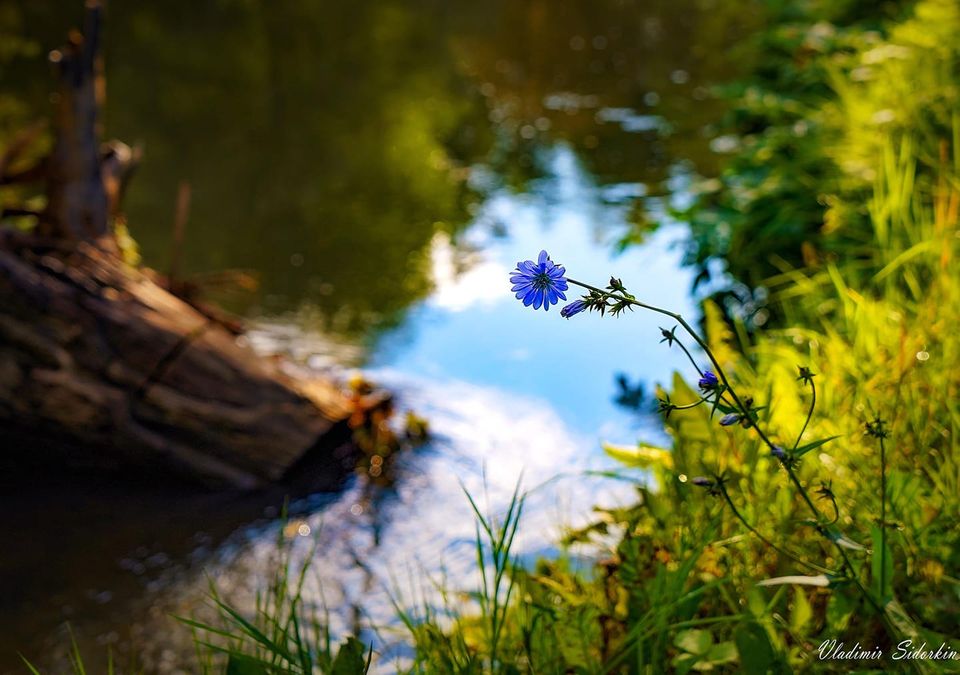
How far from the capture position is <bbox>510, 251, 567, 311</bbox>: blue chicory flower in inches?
43.2

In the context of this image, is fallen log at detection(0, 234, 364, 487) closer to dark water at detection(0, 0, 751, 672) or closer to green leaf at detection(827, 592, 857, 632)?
dark water at detection(0, 0, 751, 672)

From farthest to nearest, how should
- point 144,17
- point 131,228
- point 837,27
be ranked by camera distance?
point 144,17 < point 837,27 < point 131,228

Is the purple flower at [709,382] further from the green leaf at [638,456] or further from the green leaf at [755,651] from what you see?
the green leaf at [638,456]

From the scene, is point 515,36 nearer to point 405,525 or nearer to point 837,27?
point 837,27

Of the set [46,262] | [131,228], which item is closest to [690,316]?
[46,262]

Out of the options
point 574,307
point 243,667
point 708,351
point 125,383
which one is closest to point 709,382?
point 708,351

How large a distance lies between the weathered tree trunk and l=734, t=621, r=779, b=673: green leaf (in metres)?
1.94

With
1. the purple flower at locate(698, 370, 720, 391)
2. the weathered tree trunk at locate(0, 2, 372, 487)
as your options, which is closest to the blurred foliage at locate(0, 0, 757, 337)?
the weathered tree trunk at locate(0, 2, 372, 487)

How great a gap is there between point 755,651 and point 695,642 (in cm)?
13

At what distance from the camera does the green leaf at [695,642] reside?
1.71m

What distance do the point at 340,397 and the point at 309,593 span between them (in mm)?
957

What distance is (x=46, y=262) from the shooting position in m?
3.20

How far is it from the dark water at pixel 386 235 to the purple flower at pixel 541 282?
1.17m
